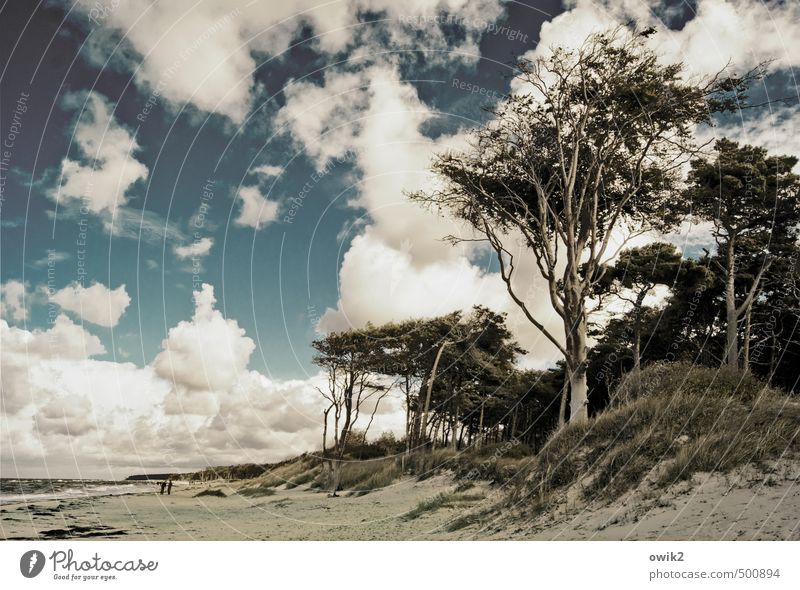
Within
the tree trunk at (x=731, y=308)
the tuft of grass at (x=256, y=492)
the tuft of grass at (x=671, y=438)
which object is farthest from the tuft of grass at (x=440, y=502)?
the tree trunk at (x=731, y=308)

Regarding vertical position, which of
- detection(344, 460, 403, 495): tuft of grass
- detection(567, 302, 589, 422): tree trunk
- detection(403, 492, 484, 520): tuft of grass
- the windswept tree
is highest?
the windswept tree

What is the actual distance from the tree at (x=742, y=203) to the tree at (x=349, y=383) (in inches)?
321

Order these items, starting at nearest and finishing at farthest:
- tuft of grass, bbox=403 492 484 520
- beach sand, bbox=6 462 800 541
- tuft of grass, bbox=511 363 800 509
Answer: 1. beach sand, bbox=6 462 800 541
2. tuft of grass, bbox=511 363 800 509
3. tuft of grass, bbox=403 492 484 520

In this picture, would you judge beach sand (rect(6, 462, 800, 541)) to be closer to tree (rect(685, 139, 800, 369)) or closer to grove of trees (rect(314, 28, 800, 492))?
grove of trees (rect(314, 28, 800, 492))

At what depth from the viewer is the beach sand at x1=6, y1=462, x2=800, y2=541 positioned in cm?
641

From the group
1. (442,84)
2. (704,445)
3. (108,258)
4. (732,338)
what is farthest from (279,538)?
(732,338)

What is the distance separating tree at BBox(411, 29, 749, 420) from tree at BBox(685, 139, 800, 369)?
145 centimetres

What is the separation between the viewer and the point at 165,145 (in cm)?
766

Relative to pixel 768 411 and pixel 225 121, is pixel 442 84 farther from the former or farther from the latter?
pixel 768 411

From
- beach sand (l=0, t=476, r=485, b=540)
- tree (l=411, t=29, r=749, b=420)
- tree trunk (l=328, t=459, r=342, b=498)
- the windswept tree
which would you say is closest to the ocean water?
beach sand (l=0, t=476, r=485, b=540)

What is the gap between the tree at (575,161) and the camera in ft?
34.3

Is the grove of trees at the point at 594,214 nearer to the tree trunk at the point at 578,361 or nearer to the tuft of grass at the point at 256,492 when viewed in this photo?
the tree trunk at the point at 578,361
